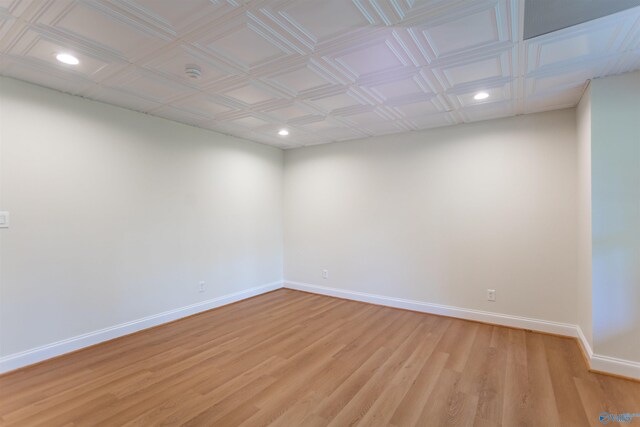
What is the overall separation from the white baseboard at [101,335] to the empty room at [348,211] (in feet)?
0.05

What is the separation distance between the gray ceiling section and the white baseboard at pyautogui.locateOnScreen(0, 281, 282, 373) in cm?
427

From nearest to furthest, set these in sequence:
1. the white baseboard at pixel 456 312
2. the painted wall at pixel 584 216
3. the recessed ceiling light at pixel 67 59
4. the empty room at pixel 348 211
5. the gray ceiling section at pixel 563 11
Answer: the gray ceiling section at pixel 563 11, the empty room at pixel 348 211, the recessed ceiling light at pixel 67 59, the painted wall at pixel 584 216, the white baseboard at pixel 456 312

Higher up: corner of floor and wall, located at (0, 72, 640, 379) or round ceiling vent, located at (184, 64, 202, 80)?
round ceiling vent, located at (184, 64, 202, 80)

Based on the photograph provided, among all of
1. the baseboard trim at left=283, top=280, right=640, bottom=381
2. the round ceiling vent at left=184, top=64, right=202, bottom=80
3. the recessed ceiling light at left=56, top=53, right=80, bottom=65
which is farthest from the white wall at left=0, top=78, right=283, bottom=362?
the baseboard trim at left=283, top=280, right=640, bottom=381

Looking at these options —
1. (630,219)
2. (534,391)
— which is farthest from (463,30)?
(534,391)

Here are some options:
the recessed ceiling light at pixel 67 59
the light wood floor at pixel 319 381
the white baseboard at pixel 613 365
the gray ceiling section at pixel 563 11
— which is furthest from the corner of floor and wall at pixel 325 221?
the gray ceiling section at pixel 563 11

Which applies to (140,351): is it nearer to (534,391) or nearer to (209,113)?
(209,113)

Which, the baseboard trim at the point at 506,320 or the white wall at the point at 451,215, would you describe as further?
the white wall at the point at 451,215

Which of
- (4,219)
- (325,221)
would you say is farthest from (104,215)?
(325,221)

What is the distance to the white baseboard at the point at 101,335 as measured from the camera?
251 cm

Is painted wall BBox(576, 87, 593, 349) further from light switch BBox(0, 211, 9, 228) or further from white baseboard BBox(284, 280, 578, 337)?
light switch BBox(0, 211, 9, 228)

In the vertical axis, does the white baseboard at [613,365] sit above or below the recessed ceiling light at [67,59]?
below

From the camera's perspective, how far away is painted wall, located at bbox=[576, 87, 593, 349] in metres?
2.58

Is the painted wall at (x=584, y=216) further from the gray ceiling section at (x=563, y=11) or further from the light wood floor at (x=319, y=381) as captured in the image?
the gray ceiling section at (x=563, y=11)
